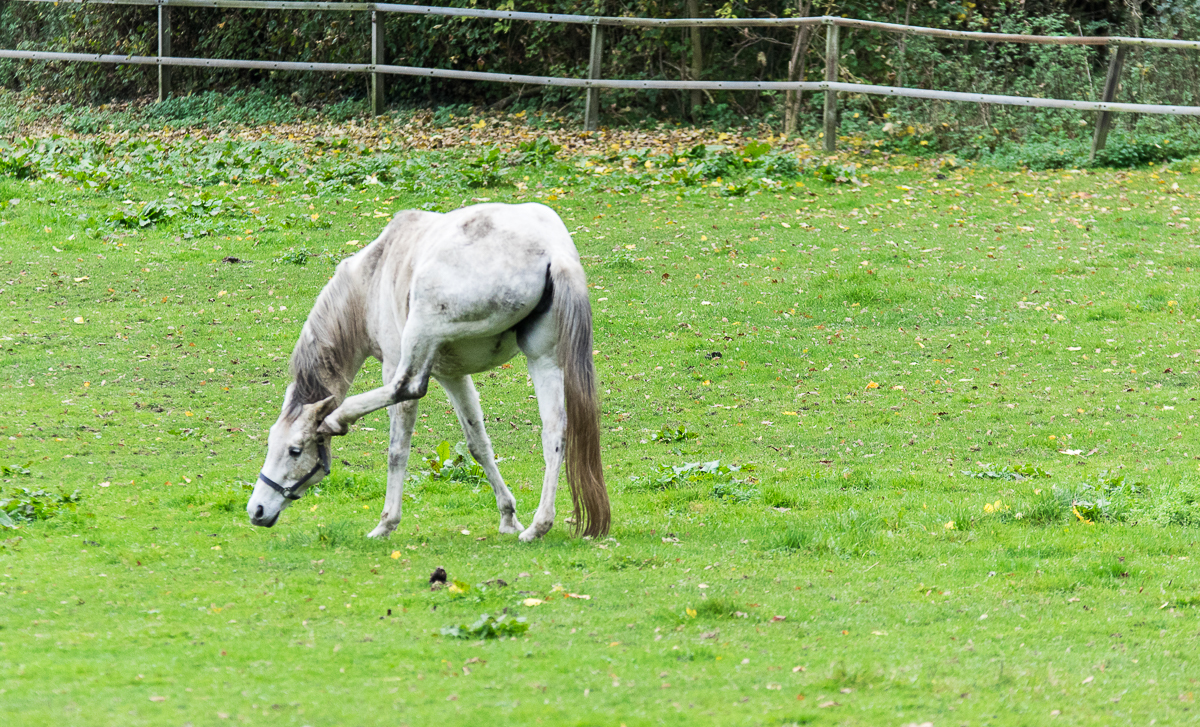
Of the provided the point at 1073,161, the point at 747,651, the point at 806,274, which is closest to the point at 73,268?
the point at 806,274

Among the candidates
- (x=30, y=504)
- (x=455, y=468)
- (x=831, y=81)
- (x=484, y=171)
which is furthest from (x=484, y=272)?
(x=831, y=81)

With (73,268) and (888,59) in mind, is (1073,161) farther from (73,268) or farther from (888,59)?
(73,268)

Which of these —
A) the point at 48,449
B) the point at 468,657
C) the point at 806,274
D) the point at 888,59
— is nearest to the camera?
the point at 468,657

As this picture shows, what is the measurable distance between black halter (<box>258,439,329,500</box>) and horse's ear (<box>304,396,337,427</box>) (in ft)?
0.37

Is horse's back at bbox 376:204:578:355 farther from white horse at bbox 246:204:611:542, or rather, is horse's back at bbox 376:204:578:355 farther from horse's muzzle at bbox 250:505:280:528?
horse's muzzle at bbox 250:505:280:528

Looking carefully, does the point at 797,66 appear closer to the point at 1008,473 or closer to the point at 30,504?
the point at 1008,473

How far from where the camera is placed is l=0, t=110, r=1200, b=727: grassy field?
3.97 metres

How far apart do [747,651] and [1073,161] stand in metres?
13.5

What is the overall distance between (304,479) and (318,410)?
359 millimetres

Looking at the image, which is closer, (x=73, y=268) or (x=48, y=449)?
(x=48, y=449)

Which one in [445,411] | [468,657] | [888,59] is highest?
[888,59]

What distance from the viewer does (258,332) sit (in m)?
10.3

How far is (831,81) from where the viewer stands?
16.0 meters

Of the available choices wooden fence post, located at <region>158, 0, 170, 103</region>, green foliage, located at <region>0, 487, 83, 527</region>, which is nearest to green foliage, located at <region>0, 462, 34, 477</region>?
green foliage, located at <region>0, 487, 83, 527</region>
